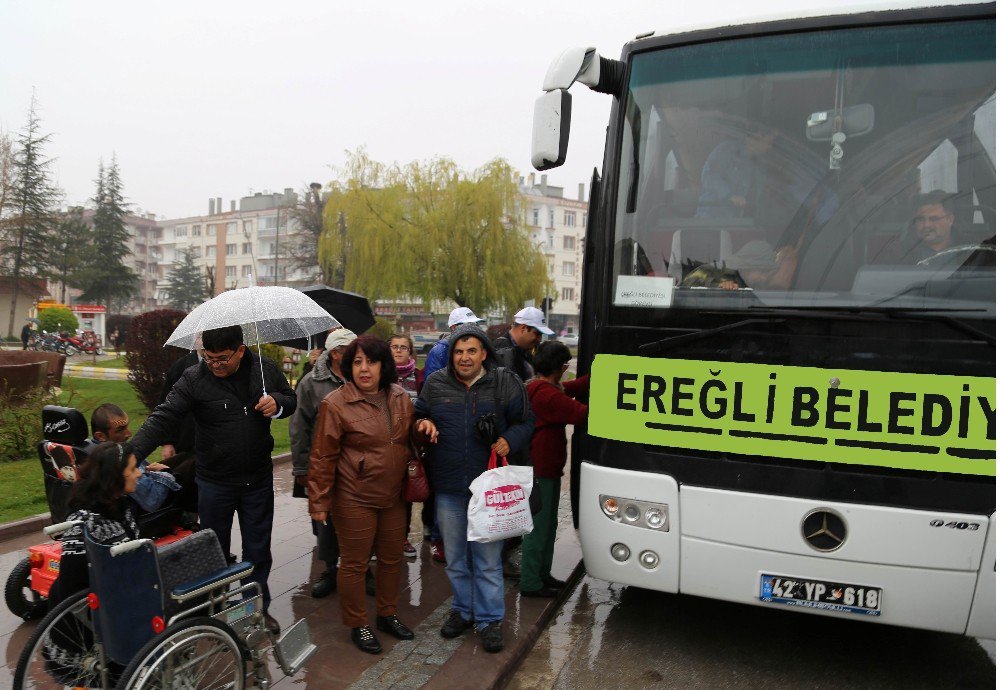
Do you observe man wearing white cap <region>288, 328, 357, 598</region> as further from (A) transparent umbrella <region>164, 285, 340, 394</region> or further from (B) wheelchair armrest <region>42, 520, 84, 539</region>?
(B) wheelchair armrest <region>42, 520, 84, 539</region>

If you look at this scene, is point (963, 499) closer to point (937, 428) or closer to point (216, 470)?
point (937, 428)

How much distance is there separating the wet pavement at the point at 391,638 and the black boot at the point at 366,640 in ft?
0.10

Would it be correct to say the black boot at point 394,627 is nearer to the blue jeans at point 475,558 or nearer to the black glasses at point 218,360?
the blue jeans at point 475,558

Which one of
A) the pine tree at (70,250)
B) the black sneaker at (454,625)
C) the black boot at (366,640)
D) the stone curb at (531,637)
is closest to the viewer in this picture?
the stone curb at (531,637)

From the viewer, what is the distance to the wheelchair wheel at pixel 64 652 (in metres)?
3.17

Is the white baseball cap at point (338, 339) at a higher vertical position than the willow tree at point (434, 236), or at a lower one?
lower

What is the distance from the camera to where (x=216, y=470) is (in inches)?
168

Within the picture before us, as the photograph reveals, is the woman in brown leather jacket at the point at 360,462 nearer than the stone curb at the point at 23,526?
Yes

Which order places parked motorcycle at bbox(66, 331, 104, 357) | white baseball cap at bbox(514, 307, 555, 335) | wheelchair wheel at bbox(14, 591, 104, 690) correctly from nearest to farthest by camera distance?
wheelchair wheel at bbox(14, 591, 104, 690), white baseball cap at bbox(514, 307, 555, 335), parked motorcycle at bbox(66, 331, 104, 357)

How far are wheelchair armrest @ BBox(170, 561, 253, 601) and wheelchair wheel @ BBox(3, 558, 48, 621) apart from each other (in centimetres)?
171

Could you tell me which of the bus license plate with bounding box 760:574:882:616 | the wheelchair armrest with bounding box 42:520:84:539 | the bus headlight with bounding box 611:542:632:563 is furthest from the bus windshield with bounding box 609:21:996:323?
the wheelchair armrest with bounding box 42:520:84:539

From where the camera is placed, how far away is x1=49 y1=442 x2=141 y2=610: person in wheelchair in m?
3.24

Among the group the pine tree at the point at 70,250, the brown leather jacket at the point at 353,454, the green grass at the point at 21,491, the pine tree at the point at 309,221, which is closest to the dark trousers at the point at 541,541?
the brown leather jacket at the point at 353,454

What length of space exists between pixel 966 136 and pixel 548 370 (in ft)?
8.49
